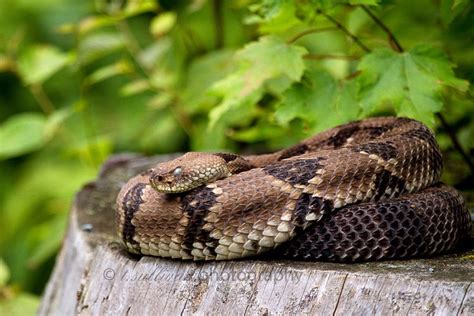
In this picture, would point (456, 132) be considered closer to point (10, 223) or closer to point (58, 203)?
point (58, 203)

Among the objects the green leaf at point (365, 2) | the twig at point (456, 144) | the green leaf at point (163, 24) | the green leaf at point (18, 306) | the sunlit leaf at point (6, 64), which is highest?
the green leaf at point (365, 2)

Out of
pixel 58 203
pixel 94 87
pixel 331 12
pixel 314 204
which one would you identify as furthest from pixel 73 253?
pixel 94 87

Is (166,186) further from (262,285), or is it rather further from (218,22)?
(218,22)

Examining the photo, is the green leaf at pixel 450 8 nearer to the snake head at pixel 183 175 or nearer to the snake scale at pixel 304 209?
the snake scale at pixel 304 209

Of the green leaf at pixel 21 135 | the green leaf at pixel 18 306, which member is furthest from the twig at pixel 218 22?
the green leaf at pixel 18 306

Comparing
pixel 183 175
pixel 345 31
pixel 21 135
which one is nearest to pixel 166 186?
pixel 183 175

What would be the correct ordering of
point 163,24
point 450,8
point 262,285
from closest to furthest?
point 262,285 → point 450,8 → point 163,24
